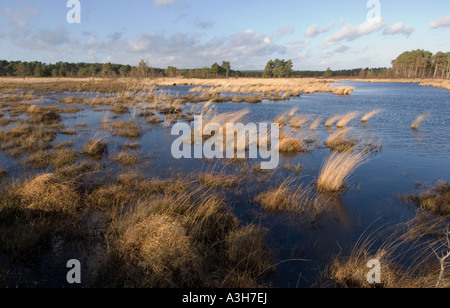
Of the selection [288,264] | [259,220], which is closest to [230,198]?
[259,220]

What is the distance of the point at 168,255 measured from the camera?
3762mm

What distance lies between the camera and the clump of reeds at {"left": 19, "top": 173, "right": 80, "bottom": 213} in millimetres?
5332

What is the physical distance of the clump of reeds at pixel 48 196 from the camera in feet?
17.5

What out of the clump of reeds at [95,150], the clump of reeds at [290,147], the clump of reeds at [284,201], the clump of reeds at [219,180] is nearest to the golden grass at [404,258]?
the clump of reeds at [284,201]

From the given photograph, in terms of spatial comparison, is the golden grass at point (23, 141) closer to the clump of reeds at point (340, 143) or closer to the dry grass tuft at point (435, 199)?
the clump of reeds at point (340, 143)

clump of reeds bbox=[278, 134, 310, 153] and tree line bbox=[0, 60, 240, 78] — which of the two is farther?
tree line bbox=[0, 60, 240, 78]

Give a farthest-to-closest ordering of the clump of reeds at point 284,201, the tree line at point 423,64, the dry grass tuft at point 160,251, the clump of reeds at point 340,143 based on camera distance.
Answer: the tree line at point 423,64 → the clump of reeds at point 340,143 → the clump of reeds at point 284,201 → the dry grass tuft at point 160,251

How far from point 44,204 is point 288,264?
17.9 ft

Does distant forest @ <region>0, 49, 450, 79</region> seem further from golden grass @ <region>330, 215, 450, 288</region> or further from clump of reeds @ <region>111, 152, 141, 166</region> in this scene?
golden grass @ <region>330, 215, 450, 288</region>

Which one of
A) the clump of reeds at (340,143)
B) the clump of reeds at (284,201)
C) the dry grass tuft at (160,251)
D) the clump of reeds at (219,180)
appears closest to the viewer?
the dry grass tuft at (160,251)

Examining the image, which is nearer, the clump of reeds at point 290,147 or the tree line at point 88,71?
the clump of reeds at point 290,147

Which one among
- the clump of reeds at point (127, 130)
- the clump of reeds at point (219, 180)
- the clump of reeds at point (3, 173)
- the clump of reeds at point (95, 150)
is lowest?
the clump of reeds at point (219, 180)

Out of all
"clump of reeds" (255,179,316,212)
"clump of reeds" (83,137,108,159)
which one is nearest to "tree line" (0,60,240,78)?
"clump of reeds" (83,137,108,159)

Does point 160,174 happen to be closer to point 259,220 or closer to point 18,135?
point 259,220
